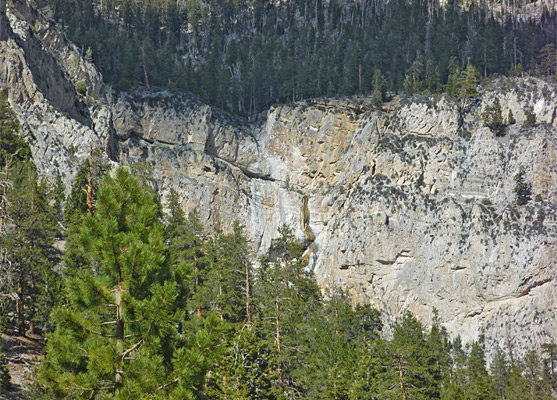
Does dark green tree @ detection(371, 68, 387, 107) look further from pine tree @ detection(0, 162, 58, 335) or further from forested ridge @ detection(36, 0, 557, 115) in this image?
pine tree @ detection(0, 162, 58, 335)

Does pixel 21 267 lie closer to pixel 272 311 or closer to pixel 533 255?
pixel 272 311

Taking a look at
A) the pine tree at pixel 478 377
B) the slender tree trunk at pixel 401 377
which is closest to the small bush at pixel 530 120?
the pine tree at pixel 478 377

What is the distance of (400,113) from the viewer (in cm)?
7425

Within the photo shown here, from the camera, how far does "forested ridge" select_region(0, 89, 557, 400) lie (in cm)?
1505

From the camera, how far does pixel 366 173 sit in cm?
7125

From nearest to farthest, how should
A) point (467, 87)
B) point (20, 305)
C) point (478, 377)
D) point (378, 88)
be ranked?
point (20, 305) → point (478, 377) → point (467, 87) → point (378, 88)

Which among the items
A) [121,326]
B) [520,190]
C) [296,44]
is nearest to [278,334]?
[121,326]

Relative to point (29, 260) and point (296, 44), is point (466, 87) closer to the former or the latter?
point (296, 44)

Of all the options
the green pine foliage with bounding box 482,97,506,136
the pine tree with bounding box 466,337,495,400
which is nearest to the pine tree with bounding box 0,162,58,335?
the pine tree with bounding box 466,337,495,400

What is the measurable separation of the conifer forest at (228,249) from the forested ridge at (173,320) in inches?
2.9

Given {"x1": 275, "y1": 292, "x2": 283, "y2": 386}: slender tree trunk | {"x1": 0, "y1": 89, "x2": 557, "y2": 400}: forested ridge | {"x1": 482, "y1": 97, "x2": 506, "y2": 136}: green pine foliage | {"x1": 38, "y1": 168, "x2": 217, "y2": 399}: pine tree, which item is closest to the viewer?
{"x1": 38, "y1": 168, "x2": 217, "y2": 399}: pine tree

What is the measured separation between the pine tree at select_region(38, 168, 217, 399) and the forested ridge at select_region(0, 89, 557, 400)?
1.4 inches

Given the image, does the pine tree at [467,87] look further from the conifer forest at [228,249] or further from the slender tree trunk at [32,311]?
the slender tree trunk at [32,311]

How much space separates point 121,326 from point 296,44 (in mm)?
84147
